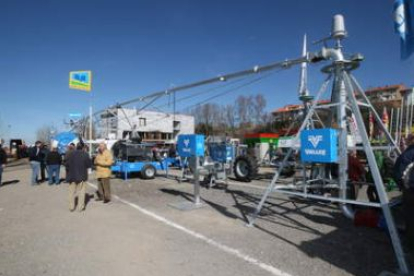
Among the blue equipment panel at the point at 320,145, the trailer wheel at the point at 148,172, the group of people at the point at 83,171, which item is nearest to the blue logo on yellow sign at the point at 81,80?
the trailer wheel at the point at 148,172

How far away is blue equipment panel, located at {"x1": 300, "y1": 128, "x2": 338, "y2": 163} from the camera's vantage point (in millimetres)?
5848

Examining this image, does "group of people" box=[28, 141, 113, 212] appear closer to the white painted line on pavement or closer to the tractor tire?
the white painted line on pavement

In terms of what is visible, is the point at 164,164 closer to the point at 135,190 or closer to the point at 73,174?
the point at 135,190

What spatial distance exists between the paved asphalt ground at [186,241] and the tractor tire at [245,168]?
463 cm

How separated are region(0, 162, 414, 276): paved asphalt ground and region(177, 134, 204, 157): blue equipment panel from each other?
154 centimetres

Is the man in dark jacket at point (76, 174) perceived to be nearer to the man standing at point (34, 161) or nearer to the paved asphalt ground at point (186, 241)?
the paved asphalt ground at point (186, 241)

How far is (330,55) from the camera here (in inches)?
249

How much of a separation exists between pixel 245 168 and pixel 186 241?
8.91 m

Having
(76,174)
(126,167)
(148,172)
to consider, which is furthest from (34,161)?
(76,174)

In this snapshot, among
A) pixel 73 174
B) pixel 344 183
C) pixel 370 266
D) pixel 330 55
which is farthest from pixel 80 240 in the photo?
pixel 330 55

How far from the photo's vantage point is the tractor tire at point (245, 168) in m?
14.0

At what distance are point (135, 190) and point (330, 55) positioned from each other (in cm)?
836

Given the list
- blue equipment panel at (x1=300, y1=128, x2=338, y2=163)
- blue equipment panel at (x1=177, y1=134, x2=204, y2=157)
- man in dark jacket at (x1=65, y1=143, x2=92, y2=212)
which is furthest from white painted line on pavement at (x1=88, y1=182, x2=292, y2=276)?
blue equipment panel at (x1=300, y1=128, x2=338, y2=163)

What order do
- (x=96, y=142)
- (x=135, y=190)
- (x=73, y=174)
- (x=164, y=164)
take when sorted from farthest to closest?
(x=96, y=142), (x=164, y=164), (x=135, y=190), (x=73, y=174)
